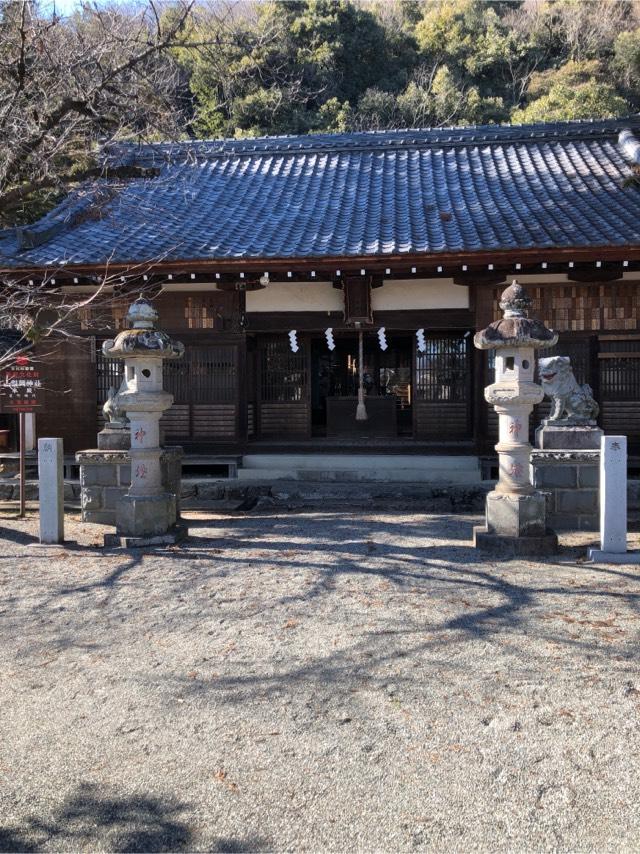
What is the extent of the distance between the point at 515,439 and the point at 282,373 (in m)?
5.97

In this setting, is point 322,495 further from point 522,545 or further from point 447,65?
point 447,65

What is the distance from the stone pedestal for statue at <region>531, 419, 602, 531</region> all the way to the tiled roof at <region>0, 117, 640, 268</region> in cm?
287

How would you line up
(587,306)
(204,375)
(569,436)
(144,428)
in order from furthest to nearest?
1. (204,375)
2. (587,306)
3. (569,436)
4. (144,428)

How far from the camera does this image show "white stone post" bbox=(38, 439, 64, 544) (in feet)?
22.9

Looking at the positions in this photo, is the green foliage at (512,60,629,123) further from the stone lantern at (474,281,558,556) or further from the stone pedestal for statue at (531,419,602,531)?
the stone lantern at (474,281,558,556)

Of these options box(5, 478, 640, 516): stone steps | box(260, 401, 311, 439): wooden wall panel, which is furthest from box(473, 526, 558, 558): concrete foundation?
box(260, 401, 311, 439): wooden wall panel

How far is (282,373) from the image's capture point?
1178cm

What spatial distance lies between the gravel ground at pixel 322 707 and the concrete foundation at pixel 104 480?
245 cm

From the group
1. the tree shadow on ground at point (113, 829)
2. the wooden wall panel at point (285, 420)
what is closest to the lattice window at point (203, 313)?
the wooden wall panel at point (285, 420)

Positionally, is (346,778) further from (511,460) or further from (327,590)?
(511,460)

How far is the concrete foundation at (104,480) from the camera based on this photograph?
833 cm

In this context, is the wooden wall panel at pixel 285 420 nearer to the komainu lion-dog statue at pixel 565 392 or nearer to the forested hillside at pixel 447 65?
the komainu lion-dog statue at pixel 565 392

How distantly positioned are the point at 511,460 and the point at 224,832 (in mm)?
4910

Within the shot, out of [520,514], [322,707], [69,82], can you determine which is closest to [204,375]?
[69,82]
